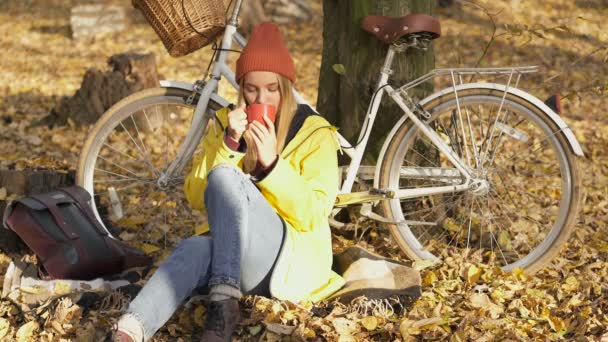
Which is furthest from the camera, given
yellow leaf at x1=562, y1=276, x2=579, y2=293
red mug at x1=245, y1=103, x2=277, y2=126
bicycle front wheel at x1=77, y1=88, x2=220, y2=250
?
bicycle front wheel at x1=77, y1=88, x2=220, y2=250

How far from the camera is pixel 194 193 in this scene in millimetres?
3527

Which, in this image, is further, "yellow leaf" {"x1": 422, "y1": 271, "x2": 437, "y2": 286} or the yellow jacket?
"yellow leaf" {"x1": 422, "y1": 271, "x2": 437, "y2": 286}

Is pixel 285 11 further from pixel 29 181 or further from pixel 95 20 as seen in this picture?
pixel 29 181

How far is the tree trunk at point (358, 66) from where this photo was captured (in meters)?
4.14

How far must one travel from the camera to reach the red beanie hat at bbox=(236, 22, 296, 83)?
333cm

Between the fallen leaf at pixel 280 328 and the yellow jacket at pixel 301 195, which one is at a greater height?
the yellow jacket at pixel 301 195

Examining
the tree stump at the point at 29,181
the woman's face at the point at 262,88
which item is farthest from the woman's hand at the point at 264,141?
the tree stump at the point at 29,181

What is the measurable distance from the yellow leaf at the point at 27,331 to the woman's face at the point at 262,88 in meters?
1.35

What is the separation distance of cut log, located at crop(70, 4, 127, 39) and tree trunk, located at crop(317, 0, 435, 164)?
5564 mm

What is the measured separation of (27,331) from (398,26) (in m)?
2.18

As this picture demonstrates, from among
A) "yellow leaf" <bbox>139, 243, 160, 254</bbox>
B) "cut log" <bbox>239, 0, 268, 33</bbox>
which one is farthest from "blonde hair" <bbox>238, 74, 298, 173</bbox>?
"cut log" <bbox>239, 0, 268, 33</bbox>

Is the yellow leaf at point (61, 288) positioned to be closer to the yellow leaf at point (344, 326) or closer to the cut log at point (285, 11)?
the yellow leaf at point (344, 326)

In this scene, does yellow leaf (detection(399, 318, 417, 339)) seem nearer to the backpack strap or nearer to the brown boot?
the brown boot

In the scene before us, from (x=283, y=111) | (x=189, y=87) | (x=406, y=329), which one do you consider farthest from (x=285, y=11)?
(x=406, y=329)
